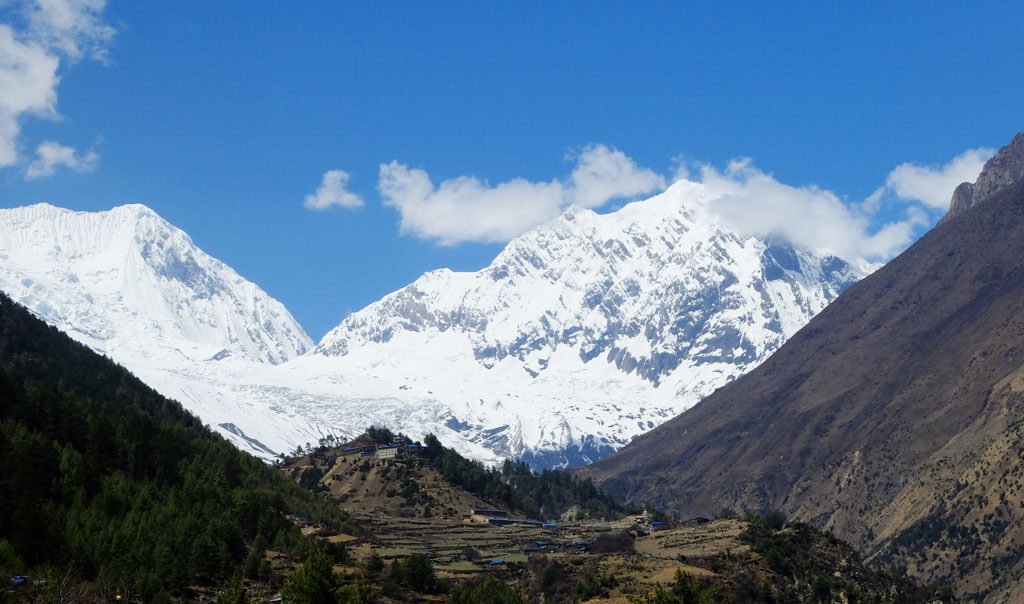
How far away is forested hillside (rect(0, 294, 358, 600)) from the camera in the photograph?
415 ft

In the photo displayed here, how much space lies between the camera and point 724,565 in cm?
17638

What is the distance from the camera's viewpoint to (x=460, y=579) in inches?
6609

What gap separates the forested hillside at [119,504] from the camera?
12662 centimetres

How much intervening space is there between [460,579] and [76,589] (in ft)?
211

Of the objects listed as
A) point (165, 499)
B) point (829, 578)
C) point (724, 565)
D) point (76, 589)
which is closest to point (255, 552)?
point (165, 499)

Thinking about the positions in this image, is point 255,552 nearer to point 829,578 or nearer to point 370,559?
point 370,559

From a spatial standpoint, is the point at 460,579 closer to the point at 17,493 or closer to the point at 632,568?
the point at 632,568

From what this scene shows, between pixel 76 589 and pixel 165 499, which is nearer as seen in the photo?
pixel 76 589

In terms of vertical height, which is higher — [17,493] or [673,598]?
[17,493]

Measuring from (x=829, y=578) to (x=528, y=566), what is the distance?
1565 inches

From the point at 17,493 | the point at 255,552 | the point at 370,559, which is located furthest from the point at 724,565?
the point at 17,493

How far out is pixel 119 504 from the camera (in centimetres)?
14888

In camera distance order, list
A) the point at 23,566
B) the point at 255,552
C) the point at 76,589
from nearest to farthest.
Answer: the point at 76,589
the point at 23,566
the point at 255,552

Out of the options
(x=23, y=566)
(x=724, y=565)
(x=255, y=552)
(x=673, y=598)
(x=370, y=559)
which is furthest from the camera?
(x=724, y=565)
